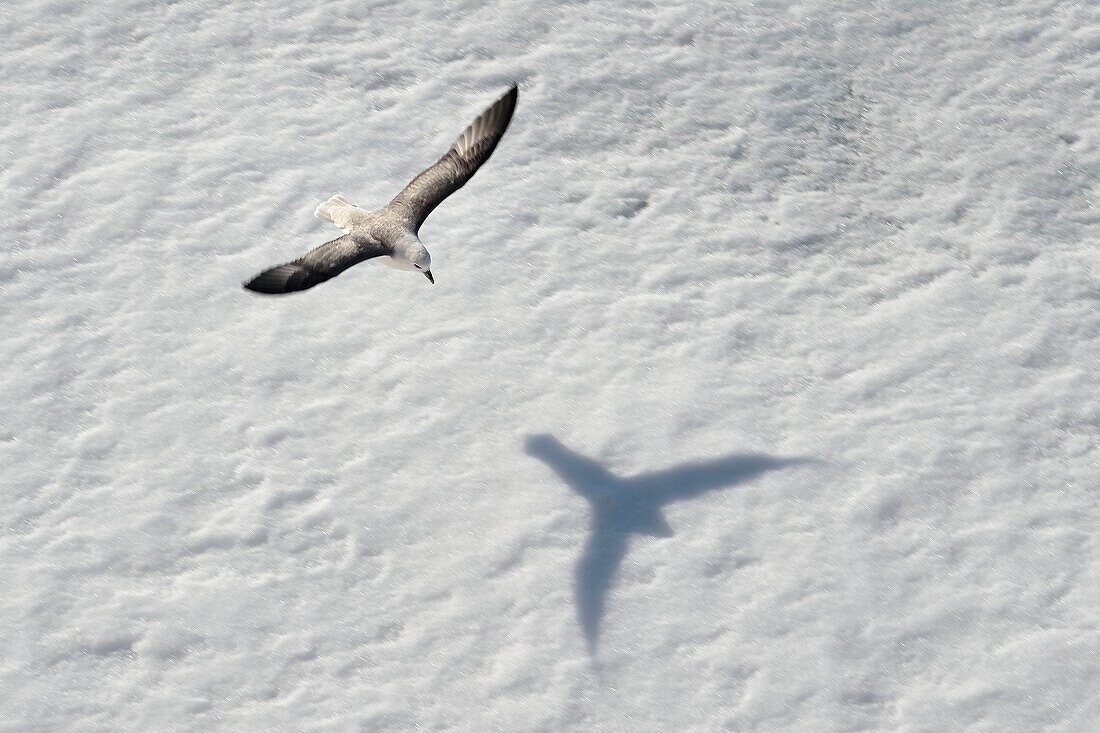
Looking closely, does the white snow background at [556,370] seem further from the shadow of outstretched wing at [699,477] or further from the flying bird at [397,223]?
the flying bird at [397,223]

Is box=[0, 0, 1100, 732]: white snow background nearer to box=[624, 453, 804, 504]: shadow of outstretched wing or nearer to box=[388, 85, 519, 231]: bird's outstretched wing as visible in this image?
→ box=[624, 453, 804, 504]: shadow of outstretched wing

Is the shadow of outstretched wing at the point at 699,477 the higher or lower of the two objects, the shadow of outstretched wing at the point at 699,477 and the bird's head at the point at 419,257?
the lower

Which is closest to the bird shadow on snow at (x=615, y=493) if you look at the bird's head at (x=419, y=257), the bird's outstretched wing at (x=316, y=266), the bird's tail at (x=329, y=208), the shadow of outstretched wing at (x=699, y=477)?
the shadow of outstretched wing at (x=699, y=477)

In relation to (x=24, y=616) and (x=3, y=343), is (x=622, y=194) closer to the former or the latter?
(x=3, y=343)

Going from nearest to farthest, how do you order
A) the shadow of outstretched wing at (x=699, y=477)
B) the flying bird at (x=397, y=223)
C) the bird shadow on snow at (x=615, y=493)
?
the flying bird at (x=397, y=223), the bird shadow on snow at (x=615, y=493), the shadow of outstretched wing at (x=699, y=477)

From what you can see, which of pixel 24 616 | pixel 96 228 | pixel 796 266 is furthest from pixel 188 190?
pixel 796 266

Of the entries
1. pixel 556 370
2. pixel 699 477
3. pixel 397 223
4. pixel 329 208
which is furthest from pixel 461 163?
pixel 699 477

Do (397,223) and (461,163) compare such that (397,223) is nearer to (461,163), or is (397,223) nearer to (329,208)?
(461,163)

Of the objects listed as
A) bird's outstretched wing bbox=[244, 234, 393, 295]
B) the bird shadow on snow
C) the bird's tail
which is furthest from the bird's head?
the bird shadow on snow
